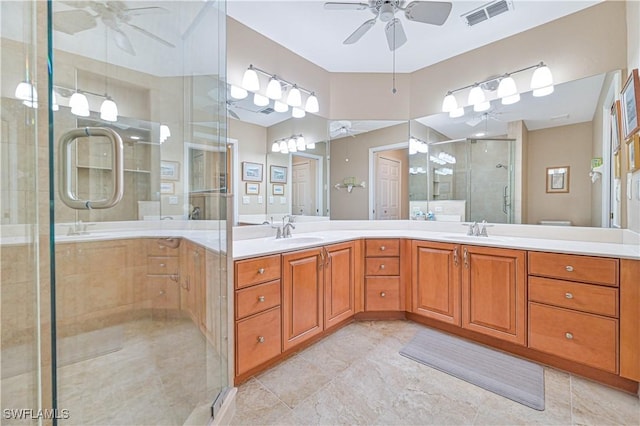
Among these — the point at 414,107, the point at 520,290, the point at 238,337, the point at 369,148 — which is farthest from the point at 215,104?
the point at 520,290

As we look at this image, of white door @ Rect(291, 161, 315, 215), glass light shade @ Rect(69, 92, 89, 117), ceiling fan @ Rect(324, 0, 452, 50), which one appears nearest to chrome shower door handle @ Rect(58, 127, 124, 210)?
glass light shade @ Rect(69, 92, 89, 117)

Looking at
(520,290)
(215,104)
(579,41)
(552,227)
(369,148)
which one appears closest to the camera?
(215,104)

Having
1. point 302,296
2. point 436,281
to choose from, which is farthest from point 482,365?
point 302,296

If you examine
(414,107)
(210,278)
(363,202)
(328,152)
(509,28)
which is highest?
(509,28)

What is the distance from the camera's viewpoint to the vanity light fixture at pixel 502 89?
2234mm

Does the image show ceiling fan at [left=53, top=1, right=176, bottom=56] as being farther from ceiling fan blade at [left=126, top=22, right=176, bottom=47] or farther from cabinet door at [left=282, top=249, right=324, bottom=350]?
cabinet door at [left=282, top=249, right=324, bottom=350]

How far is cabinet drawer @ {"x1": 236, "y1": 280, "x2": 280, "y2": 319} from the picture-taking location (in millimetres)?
1579

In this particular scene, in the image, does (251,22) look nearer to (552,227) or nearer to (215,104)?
(215,104)

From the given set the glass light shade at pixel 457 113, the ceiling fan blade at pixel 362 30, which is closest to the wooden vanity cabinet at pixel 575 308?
the glass light shade at pixel 457 113

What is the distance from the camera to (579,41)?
6.85 feet

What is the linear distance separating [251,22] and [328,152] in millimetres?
1343

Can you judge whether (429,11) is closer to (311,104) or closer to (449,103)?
(449,103)

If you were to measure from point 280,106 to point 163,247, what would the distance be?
5.39 ft

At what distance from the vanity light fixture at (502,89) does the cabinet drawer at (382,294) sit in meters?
1.80
